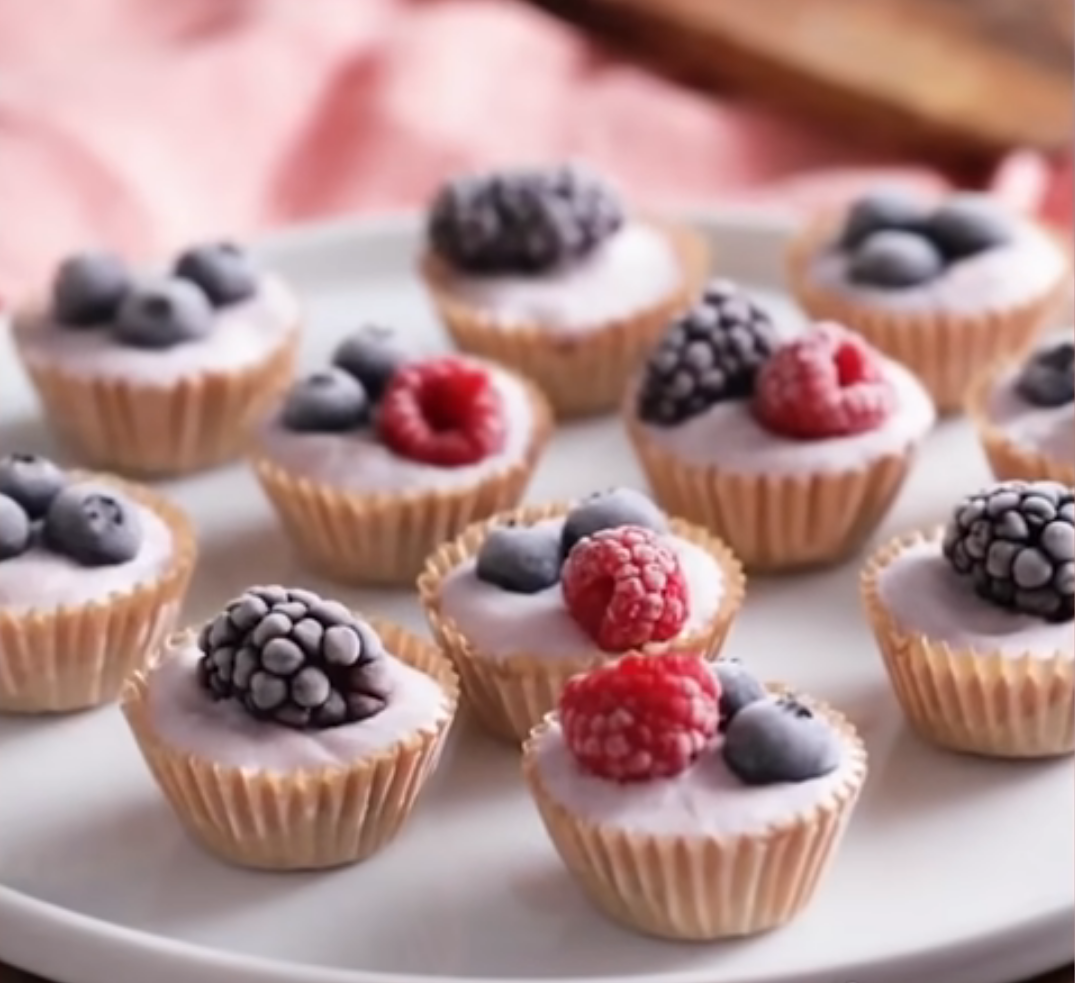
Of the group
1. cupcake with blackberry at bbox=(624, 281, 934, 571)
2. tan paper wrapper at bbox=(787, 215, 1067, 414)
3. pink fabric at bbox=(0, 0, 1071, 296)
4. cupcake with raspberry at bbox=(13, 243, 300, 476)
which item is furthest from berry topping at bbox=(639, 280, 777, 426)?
pink fabric at bbox=(0, 0, 1071, 296)

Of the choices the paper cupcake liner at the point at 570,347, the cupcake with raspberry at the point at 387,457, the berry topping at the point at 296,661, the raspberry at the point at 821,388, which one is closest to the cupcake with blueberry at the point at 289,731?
the berry topping at the point at 296,661

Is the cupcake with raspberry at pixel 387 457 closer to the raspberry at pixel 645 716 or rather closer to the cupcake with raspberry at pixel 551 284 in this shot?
the cupcake with raspberry at pixel 551 284

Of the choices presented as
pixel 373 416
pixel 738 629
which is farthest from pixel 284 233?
pixel 738 629

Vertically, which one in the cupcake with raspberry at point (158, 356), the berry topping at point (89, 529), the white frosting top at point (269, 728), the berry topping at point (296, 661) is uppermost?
the berry topping at point (296, 661)

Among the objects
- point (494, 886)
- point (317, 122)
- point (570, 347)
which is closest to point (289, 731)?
point (494, 886)

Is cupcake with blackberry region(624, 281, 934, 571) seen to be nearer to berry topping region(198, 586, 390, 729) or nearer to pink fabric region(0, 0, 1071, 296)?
berry topping region(198, 586, 390, 729)

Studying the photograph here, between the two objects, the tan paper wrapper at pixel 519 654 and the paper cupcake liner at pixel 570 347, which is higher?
the tan paper wrapper at pixel 519 654
